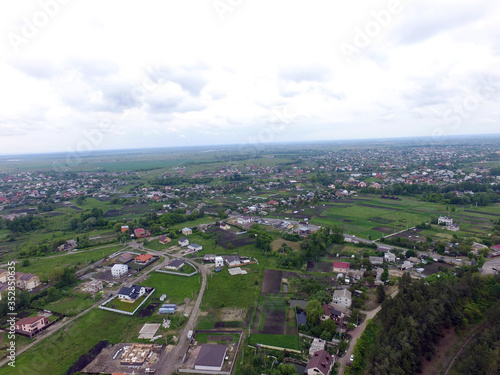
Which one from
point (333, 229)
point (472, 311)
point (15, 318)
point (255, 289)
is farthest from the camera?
point (333, 229)

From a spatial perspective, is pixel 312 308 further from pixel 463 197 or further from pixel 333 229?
pixel 463 197

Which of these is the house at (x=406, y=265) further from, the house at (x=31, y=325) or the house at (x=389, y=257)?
the house at (x=31, y=325)

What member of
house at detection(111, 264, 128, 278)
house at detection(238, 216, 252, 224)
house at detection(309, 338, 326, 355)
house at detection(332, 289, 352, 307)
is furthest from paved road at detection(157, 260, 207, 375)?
house at detection(238, 216, 252, 224)

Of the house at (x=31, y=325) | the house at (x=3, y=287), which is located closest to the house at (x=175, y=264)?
the house at (x=31, y=325)

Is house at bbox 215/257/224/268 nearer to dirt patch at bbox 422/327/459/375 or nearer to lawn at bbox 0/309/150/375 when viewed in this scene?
lawn at bbox 0/309/150/375

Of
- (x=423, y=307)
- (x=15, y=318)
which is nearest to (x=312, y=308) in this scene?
(x=423, y=307)

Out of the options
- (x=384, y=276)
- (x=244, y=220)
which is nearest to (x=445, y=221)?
(x=384, y=276)
